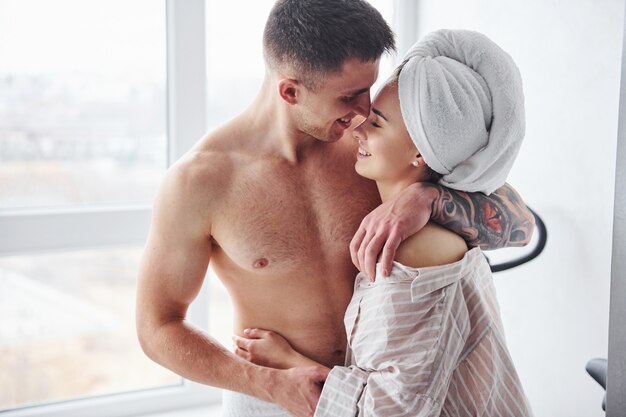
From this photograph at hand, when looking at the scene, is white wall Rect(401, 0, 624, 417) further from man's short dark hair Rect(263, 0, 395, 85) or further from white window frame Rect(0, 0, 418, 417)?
white window frame Rect(0, 0, 418, 417)

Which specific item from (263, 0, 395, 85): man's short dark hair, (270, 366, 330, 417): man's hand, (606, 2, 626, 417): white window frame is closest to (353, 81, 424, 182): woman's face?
(263, 0, 395, 85): man's short dark hair

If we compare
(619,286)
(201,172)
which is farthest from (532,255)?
(619,286)

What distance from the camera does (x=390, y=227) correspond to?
135 centimetres

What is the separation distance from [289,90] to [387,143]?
0.28m

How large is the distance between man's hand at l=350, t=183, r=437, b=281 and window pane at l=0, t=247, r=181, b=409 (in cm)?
144

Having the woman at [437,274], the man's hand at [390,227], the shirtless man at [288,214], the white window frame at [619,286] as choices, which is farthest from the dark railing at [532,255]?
the white window frame at [619,286]

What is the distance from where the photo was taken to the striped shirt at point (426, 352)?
4.22ft

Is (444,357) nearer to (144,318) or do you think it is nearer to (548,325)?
(144,318)

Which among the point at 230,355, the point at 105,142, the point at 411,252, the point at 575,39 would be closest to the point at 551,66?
the point at 575,39

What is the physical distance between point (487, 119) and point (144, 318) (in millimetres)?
859

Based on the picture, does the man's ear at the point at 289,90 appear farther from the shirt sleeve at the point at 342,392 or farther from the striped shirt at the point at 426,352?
the shirt sleeve at the point at 342,392

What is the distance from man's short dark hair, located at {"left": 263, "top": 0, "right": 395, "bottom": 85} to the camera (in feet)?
4.84

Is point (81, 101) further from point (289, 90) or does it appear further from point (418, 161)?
point (418, 161)

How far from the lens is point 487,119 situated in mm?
1367
